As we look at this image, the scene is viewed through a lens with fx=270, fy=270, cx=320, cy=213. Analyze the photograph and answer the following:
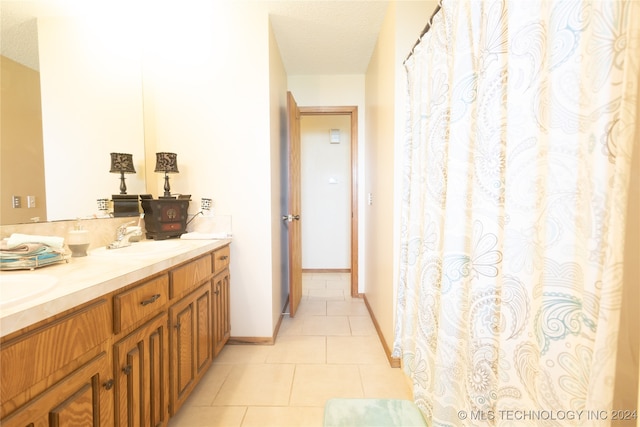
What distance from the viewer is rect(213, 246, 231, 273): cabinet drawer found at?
1816 mm

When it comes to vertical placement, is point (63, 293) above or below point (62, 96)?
below

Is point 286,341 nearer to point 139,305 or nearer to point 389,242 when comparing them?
point 389,242

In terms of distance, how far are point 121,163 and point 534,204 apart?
85.7 inches

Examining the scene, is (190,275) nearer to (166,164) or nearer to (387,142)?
(166,164)

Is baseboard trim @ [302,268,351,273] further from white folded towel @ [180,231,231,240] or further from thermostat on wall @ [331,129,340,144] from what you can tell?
white folded towel @ [180,231,231,240]

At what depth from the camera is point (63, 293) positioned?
747 mm

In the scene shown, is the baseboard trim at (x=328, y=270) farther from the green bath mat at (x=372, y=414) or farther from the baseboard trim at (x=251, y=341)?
the green bath mat at (x=372, y=414)

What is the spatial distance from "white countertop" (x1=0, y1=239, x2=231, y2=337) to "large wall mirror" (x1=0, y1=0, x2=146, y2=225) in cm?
37

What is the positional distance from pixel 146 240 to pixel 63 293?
1.25 meters

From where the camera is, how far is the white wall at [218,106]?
207 cm

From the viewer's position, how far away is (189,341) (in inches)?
57.6

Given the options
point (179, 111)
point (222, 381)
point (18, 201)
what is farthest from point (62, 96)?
point (222, 381)

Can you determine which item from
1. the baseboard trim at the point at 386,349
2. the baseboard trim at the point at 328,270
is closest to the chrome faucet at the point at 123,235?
the baseboard trim at the point at 386,349

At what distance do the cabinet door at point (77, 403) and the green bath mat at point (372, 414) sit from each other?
83 centimetres
